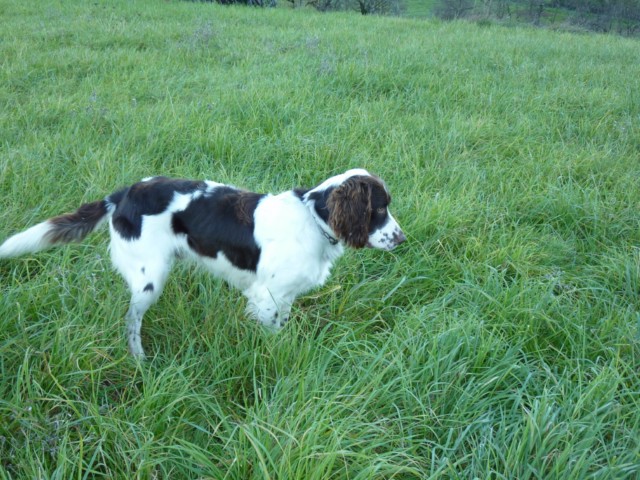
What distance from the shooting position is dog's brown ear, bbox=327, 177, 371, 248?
101 inches

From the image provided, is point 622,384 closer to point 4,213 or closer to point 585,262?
point 585,262

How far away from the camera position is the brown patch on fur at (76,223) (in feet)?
8.37

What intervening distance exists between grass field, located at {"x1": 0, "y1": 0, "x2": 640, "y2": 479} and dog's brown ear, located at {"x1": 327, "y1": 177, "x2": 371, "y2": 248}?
0.36 m

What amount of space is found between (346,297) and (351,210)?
19.2 inches

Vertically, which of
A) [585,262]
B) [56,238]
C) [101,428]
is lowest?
[585,262]

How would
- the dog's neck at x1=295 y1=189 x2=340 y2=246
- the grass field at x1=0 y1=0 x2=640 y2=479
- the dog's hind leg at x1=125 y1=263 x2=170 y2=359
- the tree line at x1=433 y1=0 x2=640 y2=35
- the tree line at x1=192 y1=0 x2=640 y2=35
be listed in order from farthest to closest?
the tree line at x1=433 y1=0 x2=640 y2=35 < the tree line at x1=192 y1=0 x2=640 y2=35 < the dog's neck at x1=295 y1=189 x2=340 y2=246 < the dog's hind leg at x1=125 y1=263 x2=170 y2=359 < the grass field at x1=0 y1=0 x2=640 y2=479

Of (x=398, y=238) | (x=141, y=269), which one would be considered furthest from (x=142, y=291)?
(x=398, y=238)

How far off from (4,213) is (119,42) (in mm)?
5517

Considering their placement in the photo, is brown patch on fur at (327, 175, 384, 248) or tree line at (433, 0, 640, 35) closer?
brown patch on fur at (327, 175, 384, 248)

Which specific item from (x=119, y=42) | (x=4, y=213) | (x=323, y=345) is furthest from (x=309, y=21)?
(x=323, y=345)

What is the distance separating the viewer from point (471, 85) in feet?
21.0

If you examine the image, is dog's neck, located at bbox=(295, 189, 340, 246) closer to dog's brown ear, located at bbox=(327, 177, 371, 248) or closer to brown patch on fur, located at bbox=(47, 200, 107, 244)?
dog's brown ear, located at bbox=(327, 177, 371, 248)

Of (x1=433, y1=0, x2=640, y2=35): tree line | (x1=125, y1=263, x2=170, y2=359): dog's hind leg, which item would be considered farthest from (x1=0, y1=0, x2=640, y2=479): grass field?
(x1=433, y1=0, x2=640, y2=35): tree line

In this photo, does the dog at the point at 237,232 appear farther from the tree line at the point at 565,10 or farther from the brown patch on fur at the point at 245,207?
the tree line at the point at 565,10
